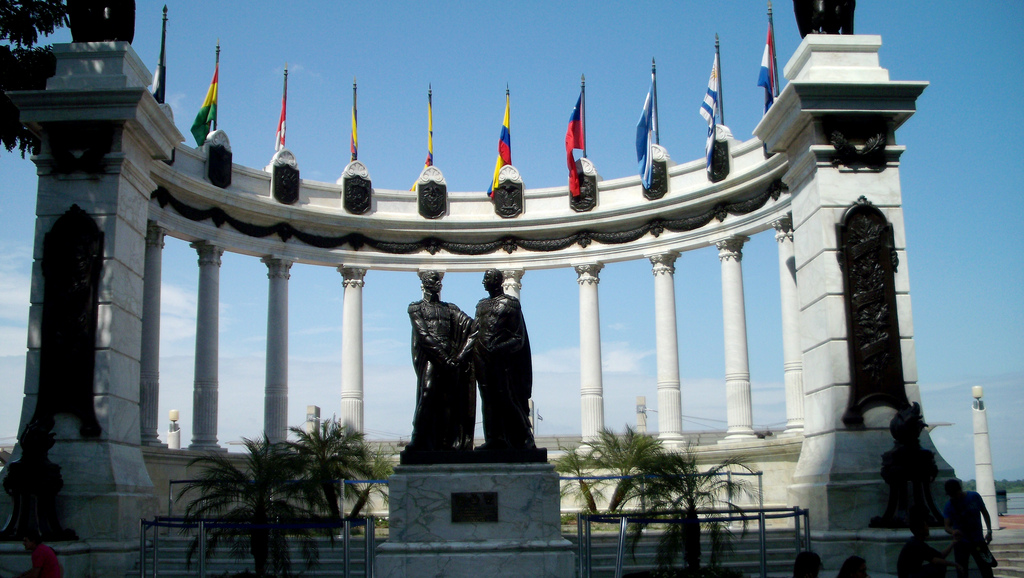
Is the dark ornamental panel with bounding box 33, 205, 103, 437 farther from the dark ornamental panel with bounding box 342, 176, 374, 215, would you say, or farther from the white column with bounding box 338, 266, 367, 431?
the dark ornamental panel with bounding box 342, 176, 374, 215

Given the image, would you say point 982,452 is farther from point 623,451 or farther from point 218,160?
point 218,160

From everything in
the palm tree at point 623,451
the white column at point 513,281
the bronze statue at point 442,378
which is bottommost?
the palm tree at point 623,451

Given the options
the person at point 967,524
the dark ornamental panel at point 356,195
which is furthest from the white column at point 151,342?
the person at point 967,524

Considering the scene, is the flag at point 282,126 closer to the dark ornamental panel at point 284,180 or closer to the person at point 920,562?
the dark ornamental panel at point 284,180

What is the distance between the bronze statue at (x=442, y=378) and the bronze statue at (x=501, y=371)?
315mm

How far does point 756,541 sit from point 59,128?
18.5 metres

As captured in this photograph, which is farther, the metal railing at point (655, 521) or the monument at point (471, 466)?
the metal railing at point (655, 521)

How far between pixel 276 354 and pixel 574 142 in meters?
16.1

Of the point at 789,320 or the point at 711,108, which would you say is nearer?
the point at 789,320

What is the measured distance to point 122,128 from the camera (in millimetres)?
20812

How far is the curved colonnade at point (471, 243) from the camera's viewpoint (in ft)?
120

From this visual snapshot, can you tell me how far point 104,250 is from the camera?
20281mm

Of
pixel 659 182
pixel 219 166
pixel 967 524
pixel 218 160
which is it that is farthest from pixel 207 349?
pixel 967 524

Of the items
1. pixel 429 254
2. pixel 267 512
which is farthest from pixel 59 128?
pixel 429 254
